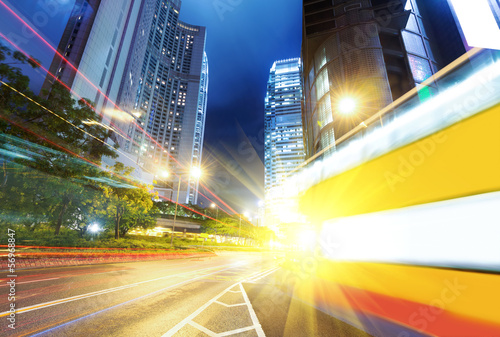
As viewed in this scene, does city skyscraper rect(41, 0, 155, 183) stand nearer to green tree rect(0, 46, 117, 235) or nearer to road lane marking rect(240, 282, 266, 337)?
green tree rect(0, 46, 117, 235)

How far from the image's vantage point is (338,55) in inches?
757

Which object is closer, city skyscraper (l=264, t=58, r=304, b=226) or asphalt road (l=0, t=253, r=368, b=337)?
asphalt road (l=0, t=253, r=368, b=337)

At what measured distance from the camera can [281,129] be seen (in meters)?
140

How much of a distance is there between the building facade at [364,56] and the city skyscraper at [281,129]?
109560mm

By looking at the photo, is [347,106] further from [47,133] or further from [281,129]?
[281,129]

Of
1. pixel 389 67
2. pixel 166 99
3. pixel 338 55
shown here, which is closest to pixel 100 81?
pixel 338 55

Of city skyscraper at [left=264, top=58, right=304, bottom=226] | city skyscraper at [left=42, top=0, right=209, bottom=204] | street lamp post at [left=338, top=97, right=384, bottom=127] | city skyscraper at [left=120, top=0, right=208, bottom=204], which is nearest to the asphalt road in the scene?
street lamp post at [left=338, top=97, right=384, bottom=127]

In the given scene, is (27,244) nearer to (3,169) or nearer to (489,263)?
(3,169)

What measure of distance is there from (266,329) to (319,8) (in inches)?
1144

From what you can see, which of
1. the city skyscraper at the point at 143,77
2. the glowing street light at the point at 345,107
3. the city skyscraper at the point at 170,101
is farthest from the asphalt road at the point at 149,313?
the city skyscraper at the point at 170,101

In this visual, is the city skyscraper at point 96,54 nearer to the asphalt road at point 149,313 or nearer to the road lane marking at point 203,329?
the asphalt road at point 149,313

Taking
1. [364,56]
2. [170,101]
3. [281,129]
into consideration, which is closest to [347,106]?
[364,56]

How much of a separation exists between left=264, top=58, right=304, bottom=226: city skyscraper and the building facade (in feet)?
359

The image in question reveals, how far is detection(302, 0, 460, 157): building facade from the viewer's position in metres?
16.5
